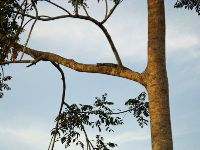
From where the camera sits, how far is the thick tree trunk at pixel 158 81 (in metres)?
6.18

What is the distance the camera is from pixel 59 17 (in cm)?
764

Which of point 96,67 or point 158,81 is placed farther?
point 96,67

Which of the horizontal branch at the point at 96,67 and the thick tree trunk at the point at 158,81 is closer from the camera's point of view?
the thick tree trunk at the point at 158,81

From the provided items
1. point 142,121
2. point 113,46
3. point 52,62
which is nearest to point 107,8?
point 113,46

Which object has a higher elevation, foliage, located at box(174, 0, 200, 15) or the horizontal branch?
foliage, located at box(174, 0, 200, 15)

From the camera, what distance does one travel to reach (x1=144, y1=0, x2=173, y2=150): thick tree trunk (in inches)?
243

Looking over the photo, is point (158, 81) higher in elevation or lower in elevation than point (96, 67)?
lower

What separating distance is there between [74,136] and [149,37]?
397 centimetres

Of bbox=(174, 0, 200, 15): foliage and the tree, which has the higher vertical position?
bbox=(174, 0, 200, 15): foliage

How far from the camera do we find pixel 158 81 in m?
6.55

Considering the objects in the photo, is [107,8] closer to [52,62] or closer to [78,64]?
[78,64]

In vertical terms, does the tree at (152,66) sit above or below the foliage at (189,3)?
below

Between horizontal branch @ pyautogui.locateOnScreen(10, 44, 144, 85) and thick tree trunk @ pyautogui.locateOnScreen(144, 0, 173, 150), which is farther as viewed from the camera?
horizontal branch @ pyautogui.locateOnScreen(10, 44, 144, 85)

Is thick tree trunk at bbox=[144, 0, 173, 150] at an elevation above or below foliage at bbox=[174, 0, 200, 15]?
below
